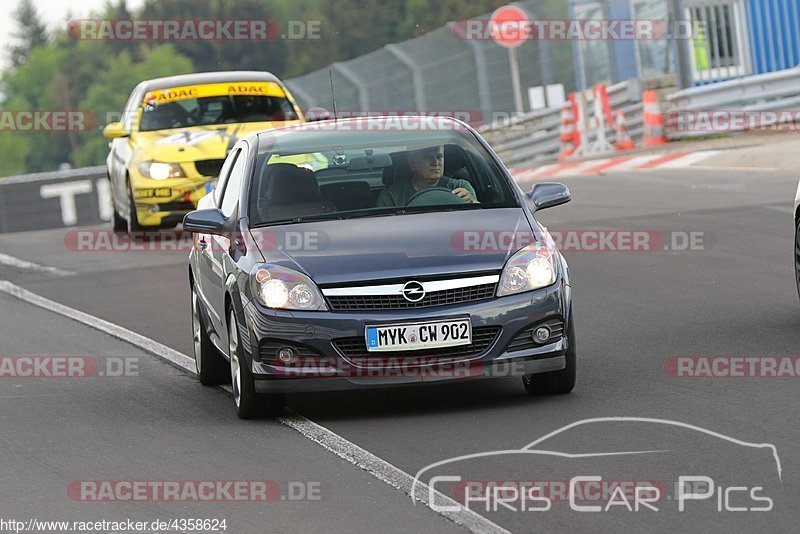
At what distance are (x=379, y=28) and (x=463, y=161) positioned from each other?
126084 millimetres

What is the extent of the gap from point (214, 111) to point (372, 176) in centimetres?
1111

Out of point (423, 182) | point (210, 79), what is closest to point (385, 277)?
point (423, 182)

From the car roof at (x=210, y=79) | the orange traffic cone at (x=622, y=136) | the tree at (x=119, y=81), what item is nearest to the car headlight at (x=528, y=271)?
the car roof at (x=210, y=79)

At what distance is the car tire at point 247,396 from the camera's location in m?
8.78

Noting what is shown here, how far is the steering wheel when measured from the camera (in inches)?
371

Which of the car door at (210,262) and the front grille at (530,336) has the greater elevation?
the car door at (210,262)

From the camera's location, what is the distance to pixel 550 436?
779cm

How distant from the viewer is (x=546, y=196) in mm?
9547

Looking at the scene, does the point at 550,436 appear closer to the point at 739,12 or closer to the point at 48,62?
the point at 739,12

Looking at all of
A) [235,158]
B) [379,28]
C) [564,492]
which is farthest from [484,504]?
[379,28]

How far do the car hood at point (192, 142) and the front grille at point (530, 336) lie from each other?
11.2 metres

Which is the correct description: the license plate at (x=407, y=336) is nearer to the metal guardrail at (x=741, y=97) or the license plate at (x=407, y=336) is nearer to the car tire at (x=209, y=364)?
the car tire at (x=209, y=364)

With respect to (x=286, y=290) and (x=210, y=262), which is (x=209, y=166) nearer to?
(x=210, y=262)

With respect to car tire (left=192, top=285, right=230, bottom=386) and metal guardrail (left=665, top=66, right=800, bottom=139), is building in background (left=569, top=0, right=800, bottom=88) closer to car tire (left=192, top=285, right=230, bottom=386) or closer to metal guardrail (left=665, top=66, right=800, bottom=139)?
Result: metal guardrail (left=665, top=66, right=800, bottom=139)
